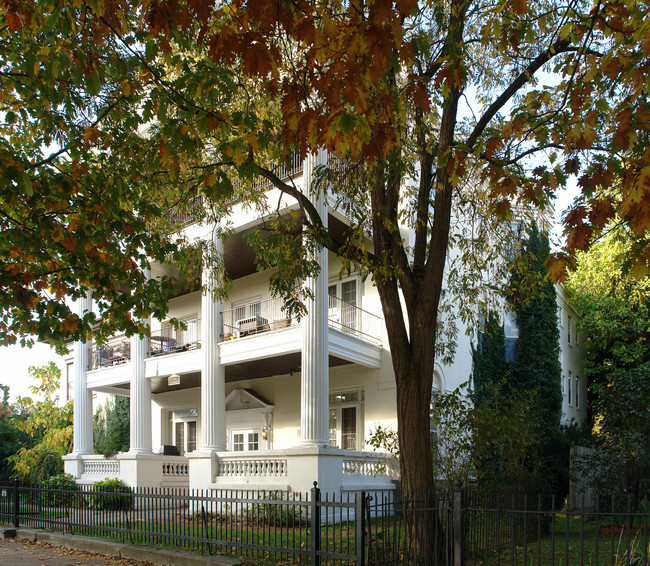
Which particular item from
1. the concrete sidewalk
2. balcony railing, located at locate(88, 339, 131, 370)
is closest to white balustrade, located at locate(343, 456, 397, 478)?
the concrete sidewalk

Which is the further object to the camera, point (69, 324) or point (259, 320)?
point (259, 320)

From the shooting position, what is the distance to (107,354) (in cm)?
2755

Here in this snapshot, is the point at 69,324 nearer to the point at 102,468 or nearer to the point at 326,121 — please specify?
the point at 326,121

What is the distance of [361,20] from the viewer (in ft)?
20.6

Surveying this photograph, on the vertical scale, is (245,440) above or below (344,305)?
below

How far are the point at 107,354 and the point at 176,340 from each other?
4693 mm

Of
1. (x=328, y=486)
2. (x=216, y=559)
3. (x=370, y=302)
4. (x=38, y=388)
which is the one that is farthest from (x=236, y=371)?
(x=216, y=559)

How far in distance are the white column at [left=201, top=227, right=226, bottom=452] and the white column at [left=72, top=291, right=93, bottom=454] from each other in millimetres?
7366

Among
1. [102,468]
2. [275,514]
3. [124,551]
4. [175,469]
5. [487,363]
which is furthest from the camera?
[102,468]

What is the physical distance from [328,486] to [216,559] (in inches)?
245

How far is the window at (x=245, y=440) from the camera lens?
2328 centimetres

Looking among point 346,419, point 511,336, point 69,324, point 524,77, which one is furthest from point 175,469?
point 524,77

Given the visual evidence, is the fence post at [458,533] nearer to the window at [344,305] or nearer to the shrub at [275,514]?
the shrub at [275,514]

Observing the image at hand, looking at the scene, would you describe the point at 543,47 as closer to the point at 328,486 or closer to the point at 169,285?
the point at 169,285
